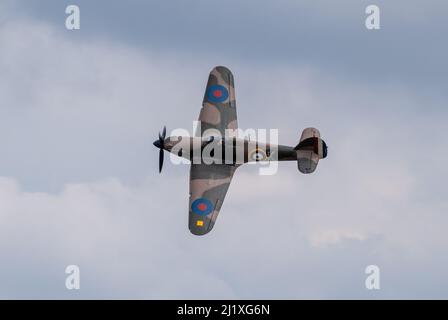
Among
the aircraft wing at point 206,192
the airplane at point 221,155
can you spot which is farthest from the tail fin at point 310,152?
the aircraft wing at point 206,192

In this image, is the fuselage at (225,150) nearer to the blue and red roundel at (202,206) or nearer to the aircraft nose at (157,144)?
the aircraft nose at (157,144)

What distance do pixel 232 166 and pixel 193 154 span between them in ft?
8.36

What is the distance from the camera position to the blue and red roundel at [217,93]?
170ft

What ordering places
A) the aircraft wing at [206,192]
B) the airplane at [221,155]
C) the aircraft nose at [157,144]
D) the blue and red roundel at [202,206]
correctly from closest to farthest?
the aircraft wing at [206,192], the blue and red roundel at [202,206], the airplane at [221,155], the aircraft nose at [157,144]

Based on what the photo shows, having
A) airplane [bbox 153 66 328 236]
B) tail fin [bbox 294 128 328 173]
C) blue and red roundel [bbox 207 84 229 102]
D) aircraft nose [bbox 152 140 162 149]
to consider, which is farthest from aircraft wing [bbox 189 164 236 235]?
blue and red roundel [bbox 207 84 229 102]

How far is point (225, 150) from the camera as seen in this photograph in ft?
159

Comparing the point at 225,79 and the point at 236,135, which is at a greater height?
the point at 225,79

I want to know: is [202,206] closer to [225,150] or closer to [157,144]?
[225,150]

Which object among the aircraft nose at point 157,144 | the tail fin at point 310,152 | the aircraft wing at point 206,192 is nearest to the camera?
the aircraft wing at point 206,192

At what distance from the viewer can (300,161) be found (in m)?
48.2

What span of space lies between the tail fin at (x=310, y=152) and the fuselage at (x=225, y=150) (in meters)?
0.59

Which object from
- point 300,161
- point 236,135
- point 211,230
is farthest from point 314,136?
point 211,230
